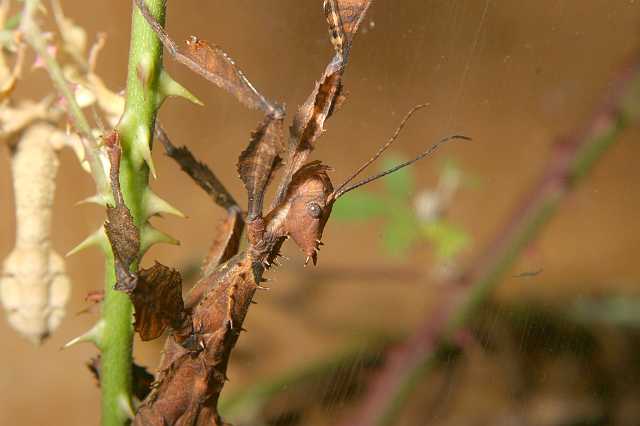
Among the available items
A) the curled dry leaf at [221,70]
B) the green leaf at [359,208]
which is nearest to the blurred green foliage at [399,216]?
the green leaf at [359,208]

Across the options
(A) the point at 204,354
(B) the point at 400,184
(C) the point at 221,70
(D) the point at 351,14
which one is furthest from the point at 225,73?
(B) the point at 400,184

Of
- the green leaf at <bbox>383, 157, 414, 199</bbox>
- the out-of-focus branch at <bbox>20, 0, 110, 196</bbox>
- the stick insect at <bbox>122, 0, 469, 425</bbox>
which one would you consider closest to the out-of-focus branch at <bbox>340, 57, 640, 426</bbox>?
the green leaf at <bbox>383, 157, 414, 199</bbox>

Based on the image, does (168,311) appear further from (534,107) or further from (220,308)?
(534,107)

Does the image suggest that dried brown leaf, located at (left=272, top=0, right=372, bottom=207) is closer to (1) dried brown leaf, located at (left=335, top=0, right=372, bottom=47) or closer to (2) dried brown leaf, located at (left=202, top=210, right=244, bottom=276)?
(1) dried brown leaf, located at (left=335, top=0, right=372, bottom=47)

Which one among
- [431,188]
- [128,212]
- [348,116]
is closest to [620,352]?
[431,188]

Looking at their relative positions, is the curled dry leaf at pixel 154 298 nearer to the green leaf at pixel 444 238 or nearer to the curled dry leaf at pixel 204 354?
the curled dry leaf at pixel 204 354

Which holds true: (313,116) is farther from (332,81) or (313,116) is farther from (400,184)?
(400,184)
